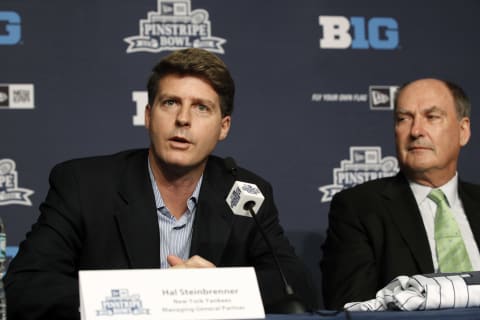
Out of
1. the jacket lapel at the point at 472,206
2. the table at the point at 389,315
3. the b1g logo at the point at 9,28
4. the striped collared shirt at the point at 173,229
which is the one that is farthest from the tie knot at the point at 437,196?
the b1g logo at the point at 9,28

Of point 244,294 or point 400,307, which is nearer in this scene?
point 244,294

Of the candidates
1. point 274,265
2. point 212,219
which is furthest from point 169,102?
point 274,265

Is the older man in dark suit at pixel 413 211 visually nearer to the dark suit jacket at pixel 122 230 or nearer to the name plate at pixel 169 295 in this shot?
the dark suit jacket at pixel 122 230

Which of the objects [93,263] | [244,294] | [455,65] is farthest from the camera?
[455,65]

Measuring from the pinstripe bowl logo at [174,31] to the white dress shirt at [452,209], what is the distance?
1182 mm

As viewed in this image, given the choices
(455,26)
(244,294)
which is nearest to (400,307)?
(244,294)

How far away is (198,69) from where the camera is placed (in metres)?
2.65

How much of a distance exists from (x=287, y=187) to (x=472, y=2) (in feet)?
4.64

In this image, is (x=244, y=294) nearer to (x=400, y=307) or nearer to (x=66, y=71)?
(x=400, y=307)

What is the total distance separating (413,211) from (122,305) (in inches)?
69.5

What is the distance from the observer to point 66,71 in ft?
11.4

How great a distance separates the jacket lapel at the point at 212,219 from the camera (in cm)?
257

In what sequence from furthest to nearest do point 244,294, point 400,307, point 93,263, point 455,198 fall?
point 455,198
point 93,263
point 400,307
point 244,294

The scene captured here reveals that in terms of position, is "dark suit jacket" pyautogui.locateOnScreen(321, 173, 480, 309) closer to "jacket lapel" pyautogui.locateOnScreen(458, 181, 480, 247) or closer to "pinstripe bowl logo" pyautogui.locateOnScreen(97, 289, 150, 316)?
"jacket lapel" pyautogui.locateOnScreen(458, 181, 480, 247)
